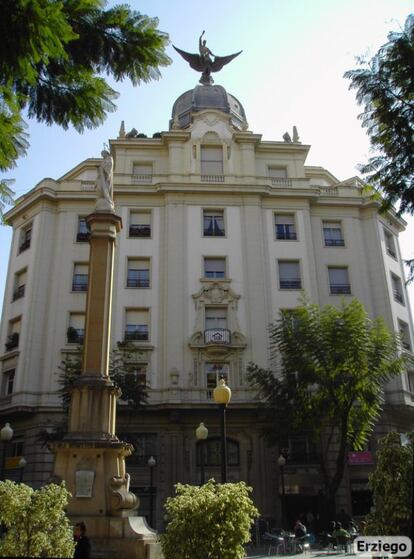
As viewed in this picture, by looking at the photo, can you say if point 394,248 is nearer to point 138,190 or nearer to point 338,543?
point 138,190

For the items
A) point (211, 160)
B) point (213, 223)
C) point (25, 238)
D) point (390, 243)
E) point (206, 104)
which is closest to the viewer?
point (213, 223)

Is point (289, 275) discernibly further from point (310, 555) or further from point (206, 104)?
point (310, 555)

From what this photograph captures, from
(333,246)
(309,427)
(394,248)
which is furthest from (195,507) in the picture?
(394,248)

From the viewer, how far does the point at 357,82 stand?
1184 cm

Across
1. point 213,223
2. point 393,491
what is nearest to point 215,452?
point 213,223

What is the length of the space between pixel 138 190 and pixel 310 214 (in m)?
10.4

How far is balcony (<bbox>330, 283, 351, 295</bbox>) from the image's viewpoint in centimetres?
3206

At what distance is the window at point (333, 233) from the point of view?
33.5m

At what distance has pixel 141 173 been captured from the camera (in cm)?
3466

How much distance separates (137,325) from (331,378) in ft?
38.8

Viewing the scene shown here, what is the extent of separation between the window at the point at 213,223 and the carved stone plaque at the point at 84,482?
69.7 feet

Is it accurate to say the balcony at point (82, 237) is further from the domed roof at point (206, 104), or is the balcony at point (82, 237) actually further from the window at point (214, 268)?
the domed roof at point (206, 104)

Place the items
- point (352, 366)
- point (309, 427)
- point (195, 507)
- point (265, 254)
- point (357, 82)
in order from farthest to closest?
point (265, 254) → point (309, 427) → point (352, 366) → point (357, 82) → point (195, 507)

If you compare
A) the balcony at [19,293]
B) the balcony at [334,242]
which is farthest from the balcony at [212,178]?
the balcony at [19,293]
